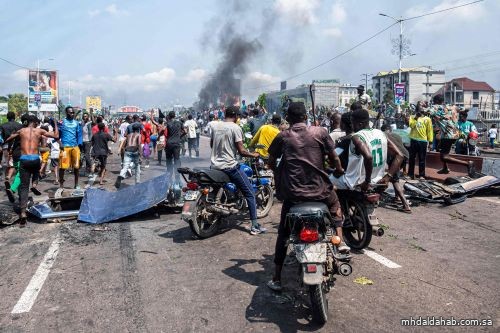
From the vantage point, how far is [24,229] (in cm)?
746

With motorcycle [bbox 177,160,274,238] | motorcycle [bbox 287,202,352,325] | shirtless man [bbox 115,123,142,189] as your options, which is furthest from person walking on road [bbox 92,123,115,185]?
motorcycle [bbox 287,202,352,325]

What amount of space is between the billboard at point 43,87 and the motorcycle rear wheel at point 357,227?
6046 cm

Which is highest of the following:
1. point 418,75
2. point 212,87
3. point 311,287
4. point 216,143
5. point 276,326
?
point 418,75

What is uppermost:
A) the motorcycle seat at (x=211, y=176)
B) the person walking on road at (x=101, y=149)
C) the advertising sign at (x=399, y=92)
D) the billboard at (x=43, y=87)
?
the billboard at (x=43, y=87)

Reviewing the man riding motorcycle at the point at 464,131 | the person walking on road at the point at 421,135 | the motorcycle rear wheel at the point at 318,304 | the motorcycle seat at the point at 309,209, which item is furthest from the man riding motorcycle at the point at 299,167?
the man riding motorcycle at the point at 464,131

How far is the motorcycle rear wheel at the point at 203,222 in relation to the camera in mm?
6477

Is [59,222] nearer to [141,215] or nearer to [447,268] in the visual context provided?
[141,215]

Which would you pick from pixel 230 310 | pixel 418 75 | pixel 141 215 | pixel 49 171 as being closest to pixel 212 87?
pixel 49 171

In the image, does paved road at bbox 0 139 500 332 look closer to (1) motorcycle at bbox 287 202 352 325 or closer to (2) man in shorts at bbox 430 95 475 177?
(1) motorcycle at bbox 287 202 352 325

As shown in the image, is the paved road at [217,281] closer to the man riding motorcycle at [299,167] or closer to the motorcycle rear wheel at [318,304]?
the motorcycle rear wheel at [318,304]

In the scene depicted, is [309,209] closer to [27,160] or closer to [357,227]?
[357,227]

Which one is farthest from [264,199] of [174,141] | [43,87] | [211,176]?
[43,87]

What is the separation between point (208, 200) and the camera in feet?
21.6

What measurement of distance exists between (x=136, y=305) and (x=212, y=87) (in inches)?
2444
